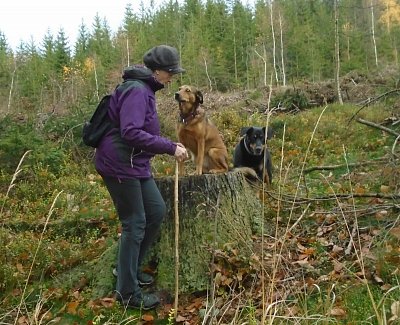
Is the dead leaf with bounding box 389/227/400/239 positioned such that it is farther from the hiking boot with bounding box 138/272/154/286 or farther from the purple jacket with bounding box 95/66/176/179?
the hiking boot with bounding box 138/272/154/286

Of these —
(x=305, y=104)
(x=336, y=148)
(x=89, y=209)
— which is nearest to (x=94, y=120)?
(x=89, y=209)

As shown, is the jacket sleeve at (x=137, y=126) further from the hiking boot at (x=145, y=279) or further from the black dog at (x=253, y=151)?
the black dog at (x=253, y=151)

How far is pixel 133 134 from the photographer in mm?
3805

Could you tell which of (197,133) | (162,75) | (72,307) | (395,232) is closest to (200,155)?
(197,133)

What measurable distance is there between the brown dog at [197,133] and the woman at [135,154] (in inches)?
79.9

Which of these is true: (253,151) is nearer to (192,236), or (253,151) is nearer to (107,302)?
(192,236)

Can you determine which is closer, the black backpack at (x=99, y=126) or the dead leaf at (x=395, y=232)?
the black backpack at (x=99, y=126)

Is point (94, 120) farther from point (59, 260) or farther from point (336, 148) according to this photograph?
point (336, 148)

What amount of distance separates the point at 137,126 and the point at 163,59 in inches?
26.8

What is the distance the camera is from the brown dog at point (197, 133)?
20.6 ft

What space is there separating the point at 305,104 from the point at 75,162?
10.4 metres

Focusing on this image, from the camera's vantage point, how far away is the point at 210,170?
269 inches

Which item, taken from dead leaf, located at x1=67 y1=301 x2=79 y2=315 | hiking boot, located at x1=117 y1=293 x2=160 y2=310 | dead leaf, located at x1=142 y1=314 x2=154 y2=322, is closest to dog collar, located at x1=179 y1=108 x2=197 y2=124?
hiking boot, located at x1=117 y1=293 x2=160 y2=310

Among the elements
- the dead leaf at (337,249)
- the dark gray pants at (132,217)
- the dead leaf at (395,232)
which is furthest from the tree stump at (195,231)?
the dead leaf at (395,232)
